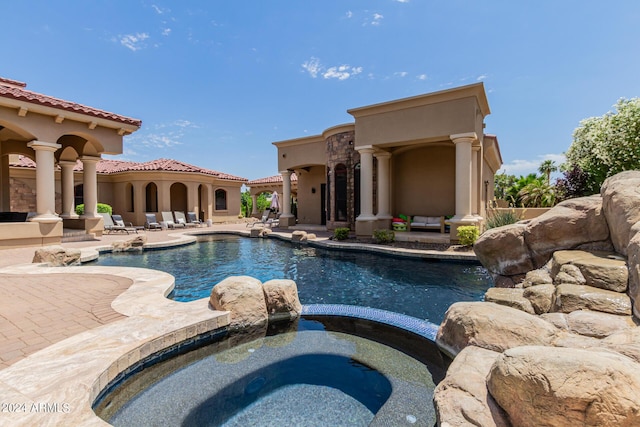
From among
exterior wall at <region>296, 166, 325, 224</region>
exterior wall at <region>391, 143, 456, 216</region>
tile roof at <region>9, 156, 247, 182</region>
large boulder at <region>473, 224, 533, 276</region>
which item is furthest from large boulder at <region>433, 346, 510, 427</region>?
tile roof at <region>9, 156, 247, 182</region>

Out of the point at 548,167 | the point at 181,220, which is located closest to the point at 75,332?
the point at 181,220

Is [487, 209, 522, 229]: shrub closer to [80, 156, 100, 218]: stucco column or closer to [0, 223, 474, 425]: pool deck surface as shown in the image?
[0, 223, 474, 425]: pool deck surface

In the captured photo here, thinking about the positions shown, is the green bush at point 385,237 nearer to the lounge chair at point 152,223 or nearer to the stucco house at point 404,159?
the stucco house at point 404,159

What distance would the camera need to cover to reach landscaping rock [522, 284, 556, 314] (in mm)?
4023

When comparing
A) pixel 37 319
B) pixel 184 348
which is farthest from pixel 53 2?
pixel 184 348

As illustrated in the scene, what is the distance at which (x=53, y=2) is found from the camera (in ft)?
33.7

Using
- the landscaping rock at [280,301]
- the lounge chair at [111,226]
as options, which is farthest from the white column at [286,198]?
the landscaping rock at [280,301]

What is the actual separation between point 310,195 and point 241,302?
15.7m

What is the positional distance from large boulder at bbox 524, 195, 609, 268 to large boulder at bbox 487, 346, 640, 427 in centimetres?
413

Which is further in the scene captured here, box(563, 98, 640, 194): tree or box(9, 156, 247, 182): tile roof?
box(9, 156, 247, 182): tile roof

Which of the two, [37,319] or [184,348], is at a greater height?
[37,319]

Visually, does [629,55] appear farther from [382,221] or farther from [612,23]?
[382,221]

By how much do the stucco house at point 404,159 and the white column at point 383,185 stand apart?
0.05m

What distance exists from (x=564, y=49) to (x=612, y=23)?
1.74 m
